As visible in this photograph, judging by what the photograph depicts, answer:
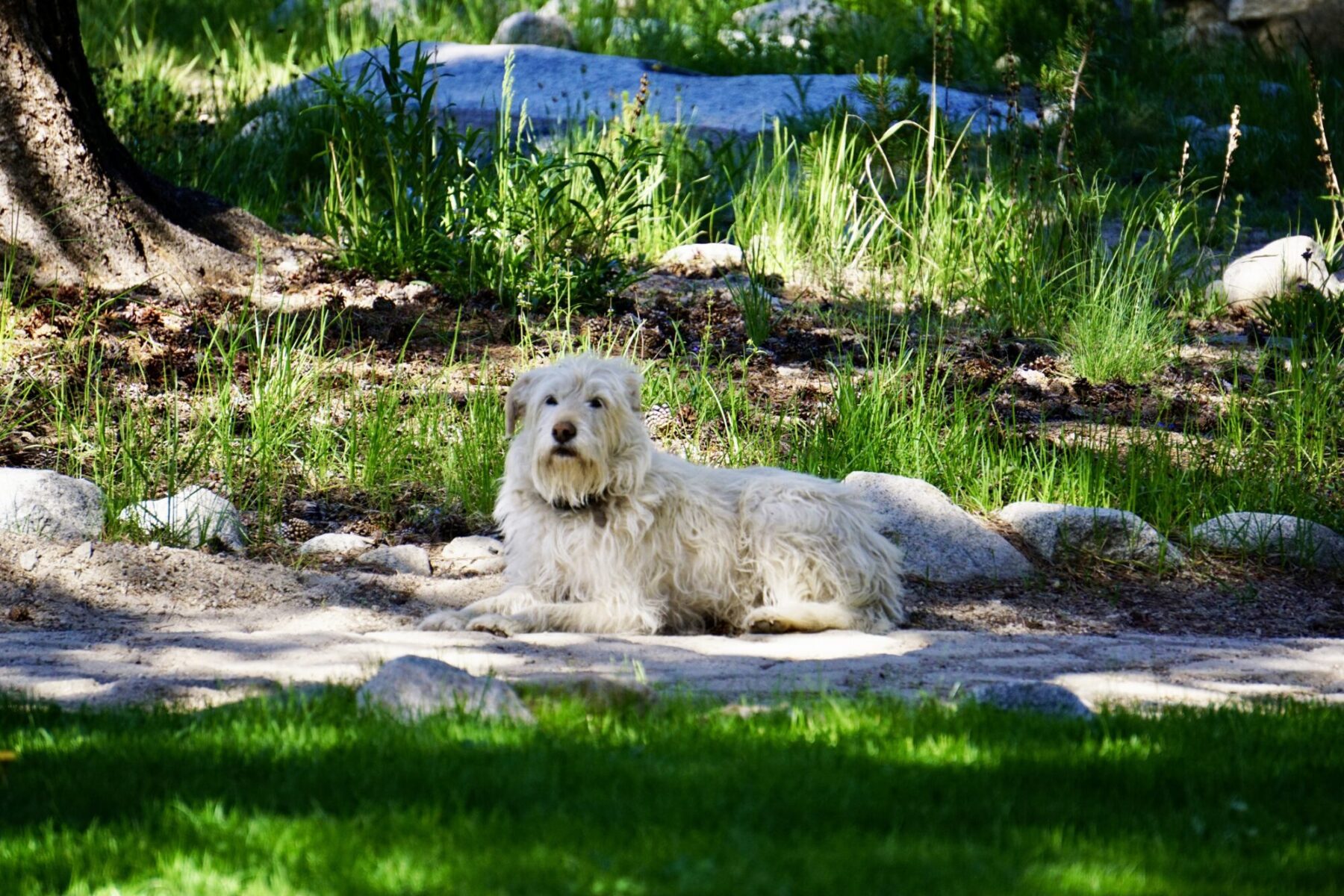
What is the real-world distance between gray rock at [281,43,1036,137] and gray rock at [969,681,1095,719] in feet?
33.8

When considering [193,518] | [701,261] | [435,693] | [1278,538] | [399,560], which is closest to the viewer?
[435,693]

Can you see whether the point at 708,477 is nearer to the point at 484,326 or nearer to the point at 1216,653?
the point at 1216,653

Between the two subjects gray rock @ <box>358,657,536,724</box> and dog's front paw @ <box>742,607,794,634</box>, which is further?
dog's front paw @ <box>742,607,794,634</box>

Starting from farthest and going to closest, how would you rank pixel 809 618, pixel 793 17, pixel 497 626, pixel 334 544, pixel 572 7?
pixel 572 7 → pixel 793 17 → pixel 334 544 → pixel 809 618 → pixel 497 626

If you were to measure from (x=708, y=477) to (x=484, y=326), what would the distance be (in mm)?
3562

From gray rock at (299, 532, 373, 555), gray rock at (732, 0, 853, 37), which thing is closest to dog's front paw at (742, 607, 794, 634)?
gray rock at (299, 532, 373, 555)

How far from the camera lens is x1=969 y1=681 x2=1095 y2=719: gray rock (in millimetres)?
4754

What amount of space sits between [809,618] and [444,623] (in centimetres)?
155

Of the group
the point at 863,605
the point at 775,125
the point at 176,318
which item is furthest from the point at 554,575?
the point at 775,125

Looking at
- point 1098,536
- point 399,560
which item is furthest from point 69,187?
point 1098,536

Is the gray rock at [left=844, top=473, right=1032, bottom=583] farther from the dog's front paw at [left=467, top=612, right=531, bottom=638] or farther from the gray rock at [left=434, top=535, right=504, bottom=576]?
the dog's front paw at [left=467, top=612, right=531, bottom=638]

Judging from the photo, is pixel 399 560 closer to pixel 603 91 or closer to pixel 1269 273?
pixel 1269 273

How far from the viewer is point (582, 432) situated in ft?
20.5

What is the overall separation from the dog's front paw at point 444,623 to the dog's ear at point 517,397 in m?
0.86
